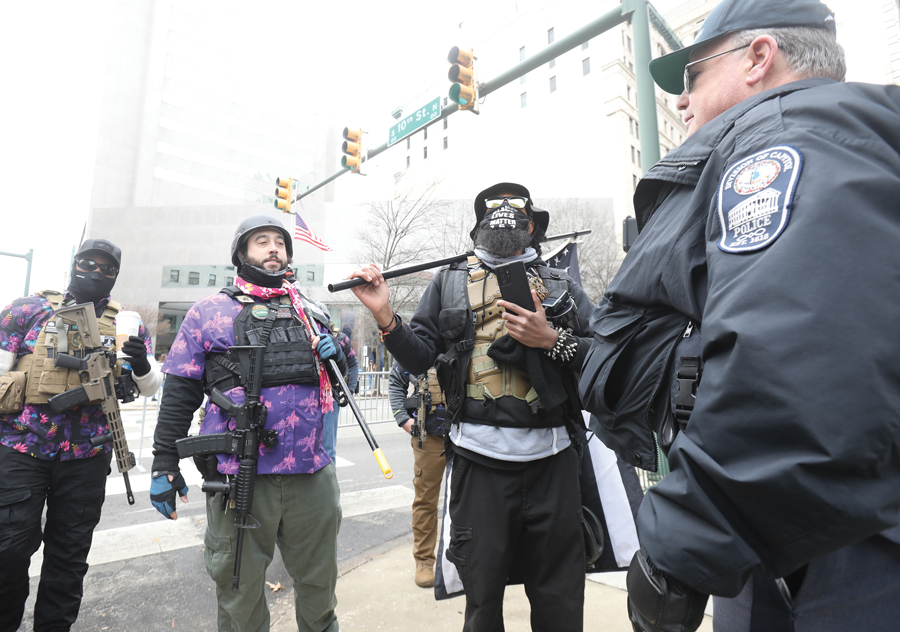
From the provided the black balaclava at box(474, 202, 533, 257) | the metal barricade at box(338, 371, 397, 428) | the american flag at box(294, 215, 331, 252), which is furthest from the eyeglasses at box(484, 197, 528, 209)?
the metal barricade at box(338, 371, 397, 428)

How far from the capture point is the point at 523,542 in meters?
2.27

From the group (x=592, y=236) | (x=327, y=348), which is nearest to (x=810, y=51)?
(x=327, y=348)

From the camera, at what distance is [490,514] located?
85.9 inches

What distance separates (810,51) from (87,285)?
425cm

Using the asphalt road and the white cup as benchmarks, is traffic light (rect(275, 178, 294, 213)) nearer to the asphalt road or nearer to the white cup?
the asphalt road

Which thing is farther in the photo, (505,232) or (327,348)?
(327,348)

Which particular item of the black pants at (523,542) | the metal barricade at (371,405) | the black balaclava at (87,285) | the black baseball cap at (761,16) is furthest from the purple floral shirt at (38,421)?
the metal barricade at (371,405)

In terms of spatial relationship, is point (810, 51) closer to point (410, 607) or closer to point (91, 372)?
point (410, 607)

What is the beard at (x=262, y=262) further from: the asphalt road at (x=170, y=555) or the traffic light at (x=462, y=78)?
the traffic light at (x=462, y=78)

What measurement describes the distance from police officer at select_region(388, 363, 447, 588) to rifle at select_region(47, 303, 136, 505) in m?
2.05

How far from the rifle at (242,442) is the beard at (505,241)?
1.39 meters

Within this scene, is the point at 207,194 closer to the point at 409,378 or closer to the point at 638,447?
the point at 409,378

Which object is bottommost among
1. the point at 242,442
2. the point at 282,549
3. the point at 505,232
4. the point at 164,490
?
the point at 282,549

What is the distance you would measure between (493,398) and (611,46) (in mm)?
42481
